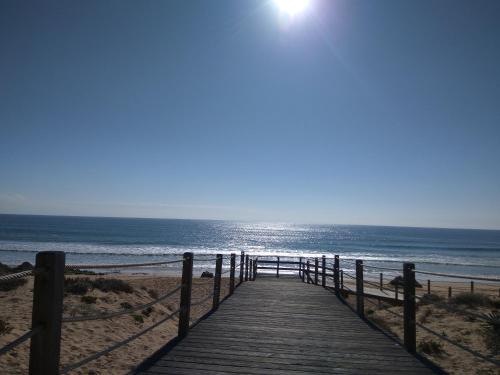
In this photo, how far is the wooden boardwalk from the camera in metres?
4.32

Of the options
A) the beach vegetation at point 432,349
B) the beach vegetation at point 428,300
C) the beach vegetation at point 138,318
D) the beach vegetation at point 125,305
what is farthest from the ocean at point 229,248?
the beach vegetation at point 432,349

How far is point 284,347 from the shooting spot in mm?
5195

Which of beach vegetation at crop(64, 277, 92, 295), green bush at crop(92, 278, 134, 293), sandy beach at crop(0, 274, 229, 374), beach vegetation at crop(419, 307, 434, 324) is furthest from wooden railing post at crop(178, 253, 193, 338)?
beach vegetation at crop(419, 307, 434, 324)

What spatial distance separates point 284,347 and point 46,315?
3.47 metres

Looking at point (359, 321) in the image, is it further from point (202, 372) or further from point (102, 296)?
point (102, 296)

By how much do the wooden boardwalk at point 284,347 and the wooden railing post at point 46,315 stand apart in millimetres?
1597

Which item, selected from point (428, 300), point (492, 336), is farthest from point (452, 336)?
point (428, 300)

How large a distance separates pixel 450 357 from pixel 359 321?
2262mm

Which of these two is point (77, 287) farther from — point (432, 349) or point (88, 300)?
point (432, 349)

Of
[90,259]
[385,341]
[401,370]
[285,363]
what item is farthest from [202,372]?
[90,259]

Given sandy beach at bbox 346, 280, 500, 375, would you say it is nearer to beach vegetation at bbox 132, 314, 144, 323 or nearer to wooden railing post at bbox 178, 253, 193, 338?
wooden railing post at bbox 178, 253, 193, 338

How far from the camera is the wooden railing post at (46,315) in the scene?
2.62 m

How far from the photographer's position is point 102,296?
11.4 meters

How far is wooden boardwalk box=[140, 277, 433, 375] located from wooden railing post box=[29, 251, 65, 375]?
160cm
